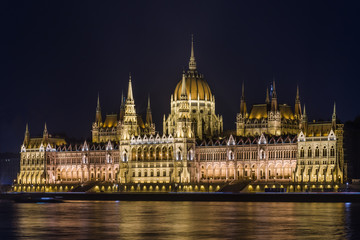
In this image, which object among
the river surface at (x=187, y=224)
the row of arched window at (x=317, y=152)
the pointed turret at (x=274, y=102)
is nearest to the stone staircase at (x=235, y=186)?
the row of arched window at (x=317, y=152)

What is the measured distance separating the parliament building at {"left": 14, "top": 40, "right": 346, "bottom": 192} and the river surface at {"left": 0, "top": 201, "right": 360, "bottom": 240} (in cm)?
4978

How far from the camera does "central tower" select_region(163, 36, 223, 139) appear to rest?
189625mm

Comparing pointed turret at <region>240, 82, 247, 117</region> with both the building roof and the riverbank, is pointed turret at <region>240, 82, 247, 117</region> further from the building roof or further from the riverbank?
the riverbank

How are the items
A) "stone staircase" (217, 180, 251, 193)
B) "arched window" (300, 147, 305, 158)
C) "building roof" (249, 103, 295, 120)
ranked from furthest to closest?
"building roof" (249, 103, 295, 120), "stone staircase" (217, 180, 251, 193), "arched window" (300, 147, 305, 158)

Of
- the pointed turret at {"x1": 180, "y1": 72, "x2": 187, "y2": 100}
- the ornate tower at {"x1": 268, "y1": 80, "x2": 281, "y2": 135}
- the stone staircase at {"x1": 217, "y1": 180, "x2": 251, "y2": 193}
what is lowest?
the stone staircase at {"x1": 217, "y1": 180, "x2": 251, "y2": 193}

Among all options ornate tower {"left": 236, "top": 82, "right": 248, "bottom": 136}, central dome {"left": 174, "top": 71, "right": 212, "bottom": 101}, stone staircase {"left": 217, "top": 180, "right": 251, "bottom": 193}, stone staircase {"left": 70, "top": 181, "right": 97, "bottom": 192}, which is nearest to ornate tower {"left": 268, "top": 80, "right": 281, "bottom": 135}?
→ ornate tower {"left": 236, "top": 82, "right": 248, "bottom": 136}

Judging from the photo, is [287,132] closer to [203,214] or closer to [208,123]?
[208,123]

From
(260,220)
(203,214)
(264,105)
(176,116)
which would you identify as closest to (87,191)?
(176,116)

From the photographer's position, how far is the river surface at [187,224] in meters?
72.0

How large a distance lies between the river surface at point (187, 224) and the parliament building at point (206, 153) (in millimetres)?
49779

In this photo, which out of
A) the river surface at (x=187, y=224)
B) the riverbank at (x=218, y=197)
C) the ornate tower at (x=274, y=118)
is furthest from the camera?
the ornate tower at (x=274, y=118)

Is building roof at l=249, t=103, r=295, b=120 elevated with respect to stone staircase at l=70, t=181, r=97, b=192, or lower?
elevated

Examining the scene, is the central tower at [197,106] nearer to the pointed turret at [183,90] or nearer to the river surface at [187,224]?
the pointed turret at [183,90]

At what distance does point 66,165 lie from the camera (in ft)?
652
